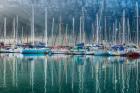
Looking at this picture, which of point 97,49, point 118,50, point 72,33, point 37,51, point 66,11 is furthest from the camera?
point 66,11

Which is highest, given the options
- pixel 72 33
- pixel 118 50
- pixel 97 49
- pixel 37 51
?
pixel 72 33

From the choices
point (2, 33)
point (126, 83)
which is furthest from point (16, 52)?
point (126, 83)

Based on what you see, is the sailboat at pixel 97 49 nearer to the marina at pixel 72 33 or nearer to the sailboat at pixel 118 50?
the marina at pixel 72 33

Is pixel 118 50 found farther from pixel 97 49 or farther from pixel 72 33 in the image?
pixel 72 33

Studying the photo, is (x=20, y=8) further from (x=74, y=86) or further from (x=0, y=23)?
(x=74, y=86)

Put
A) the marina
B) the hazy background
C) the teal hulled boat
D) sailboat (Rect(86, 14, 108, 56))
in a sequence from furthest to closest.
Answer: the hazy background < the teal hulled boat < sailboat (Rect(86, 14, 108, 56)) < the marina

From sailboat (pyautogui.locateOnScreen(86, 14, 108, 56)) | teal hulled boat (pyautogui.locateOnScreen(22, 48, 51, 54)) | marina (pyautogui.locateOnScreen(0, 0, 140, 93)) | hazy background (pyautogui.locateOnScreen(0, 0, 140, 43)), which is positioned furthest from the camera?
hazy background (pyautogui.locateOnScreen(0, 0, 140, 43))

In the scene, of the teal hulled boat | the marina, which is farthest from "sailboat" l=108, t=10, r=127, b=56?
the teal hulled boat

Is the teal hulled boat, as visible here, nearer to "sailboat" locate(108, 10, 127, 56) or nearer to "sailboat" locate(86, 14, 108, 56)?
"sailboat" locate(86, 14, 108, 56)

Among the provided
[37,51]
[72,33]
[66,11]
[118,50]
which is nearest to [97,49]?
[118,50]

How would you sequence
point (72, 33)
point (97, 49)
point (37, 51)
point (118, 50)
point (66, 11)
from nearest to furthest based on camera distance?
point (118, 50), point (97, 49), point (37, 51), point (72, 33), point (66, 11)

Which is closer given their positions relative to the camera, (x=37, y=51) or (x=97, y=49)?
(x=97, y=49)

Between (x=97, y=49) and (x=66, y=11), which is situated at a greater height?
(x=66, y=11)

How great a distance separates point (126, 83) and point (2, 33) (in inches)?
2100
